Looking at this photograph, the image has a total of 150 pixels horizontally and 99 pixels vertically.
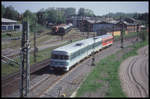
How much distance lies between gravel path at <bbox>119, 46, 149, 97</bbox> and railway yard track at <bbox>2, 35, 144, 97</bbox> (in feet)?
8.18

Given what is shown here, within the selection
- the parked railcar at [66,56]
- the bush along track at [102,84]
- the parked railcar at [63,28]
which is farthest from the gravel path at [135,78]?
the parked railcar at [63,28]

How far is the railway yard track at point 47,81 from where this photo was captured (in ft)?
35.8

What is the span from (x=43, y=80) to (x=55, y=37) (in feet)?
57.7

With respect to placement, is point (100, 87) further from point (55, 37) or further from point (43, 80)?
point (55, 37)

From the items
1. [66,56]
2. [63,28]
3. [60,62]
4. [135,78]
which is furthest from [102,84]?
[63,28]

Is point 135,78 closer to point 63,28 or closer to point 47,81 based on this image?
point 47,81

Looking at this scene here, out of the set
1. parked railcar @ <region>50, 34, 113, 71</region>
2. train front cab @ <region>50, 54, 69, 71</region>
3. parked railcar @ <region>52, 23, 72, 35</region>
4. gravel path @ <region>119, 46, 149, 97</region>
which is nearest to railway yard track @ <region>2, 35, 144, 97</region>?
train front cab @ <region>50, 54, 69, 71</region>

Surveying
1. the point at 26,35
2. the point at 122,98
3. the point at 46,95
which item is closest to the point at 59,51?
the point at 46,95

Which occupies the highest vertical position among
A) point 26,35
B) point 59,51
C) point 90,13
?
point 90,13

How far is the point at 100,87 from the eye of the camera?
1152 cm

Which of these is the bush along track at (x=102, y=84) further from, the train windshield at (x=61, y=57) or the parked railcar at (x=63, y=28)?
the parked railcar at (x=63, y=28)

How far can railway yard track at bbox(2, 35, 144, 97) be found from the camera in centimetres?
1090

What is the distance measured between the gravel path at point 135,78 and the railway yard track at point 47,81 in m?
2.49

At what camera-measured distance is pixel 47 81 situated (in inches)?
508
